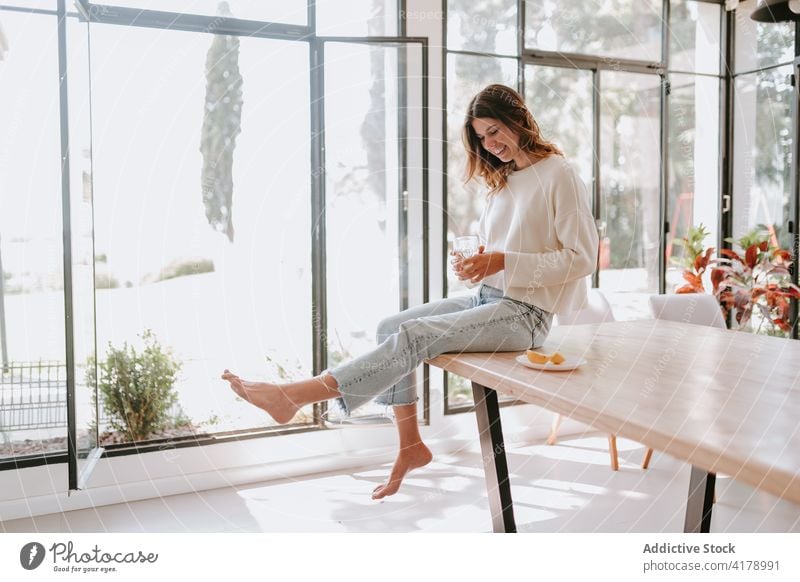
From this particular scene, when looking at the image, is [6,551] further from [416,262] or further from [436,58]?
[436,58]

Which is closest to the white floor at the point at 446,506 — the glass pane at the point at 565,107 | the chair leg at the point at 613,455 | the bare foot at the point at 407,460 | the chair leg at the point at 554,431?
the chair leg at the point at 613,455

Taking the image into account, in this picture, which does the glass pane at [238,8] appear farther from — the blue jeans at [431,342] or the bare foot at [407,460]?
the bare foot at [407,460]

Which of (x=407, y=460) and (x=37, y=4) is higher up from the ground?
(x=37, y=4)

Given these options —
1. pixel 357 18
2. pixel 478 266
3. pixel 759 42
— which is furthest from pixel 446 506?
pixel 759 42

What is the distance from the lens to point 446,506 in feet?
9.10

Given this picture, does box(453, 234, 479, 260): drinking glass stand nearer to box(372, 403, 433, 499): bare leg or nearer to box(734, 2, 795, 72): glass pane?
box(372, 403, 433, 499): bare leg

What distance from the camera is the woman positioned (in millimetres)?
1898

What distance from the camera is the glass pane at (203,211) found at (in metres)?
2.98

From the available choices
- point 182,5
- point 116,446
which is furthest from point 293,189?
point 116,446

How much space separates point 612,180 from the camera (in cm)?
403

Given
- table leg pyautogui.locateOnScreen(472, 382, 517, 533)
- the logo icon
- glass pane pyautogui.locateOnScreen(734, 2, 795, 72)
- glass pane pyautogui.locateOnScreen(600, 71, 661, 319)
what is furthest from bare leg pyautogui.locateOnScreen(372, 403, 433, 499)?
glass pane pyautogui.locateOnScreen(734, 2, 795, 72)

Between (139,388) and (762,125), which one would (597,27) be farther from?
(139,388)

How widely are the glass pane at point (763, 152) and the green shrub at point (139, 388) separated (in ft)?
11.6

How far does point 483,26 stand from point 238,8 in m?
1.25
